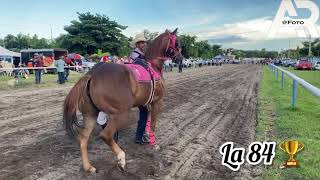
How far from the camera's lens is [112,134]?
5.91m

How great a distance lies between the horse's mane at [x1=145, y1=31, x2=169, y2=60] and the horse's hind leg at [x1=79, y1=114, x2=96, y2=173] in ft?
6.94

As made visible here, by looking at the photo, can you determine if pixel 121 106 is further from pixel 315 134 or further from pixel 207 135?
pixel 315 134

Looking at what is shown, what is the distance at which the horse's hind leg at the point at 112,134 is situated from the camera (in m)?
5.86

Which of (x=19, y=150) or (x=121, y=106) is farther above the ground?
(x=121, y=106)

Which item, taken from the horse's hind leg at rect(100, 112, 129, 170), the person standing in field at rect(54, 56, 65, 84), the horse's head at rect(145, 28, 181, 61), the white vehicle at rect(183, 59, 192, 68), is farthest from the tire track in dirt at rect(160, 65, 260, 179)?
the white vehicle at rect(183, 59, 192, 68)

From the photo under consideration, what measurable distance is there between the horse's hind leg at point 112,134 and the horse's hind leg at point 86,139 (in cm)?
28

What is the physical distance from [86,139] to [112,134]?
0.41 meters

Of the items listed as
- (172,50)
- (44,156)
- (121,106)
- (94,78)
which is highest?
(172,50)

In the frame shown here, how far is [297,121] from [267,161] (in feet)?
13.0

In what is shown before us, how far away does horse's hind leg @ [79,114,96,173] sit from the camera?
5.86 meters

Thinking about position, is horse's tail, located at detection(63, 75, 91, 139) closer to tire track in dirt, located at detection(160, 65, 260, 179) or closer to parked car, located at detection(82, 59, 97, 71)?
tire track in dirt, located at detection(160, 65, 260, 179)

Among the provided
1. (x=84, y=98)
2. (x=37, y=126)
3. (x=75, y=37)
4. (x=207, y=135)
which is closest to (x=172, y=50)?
(x=207, y=135)

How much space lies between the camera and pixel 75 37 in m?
64.1

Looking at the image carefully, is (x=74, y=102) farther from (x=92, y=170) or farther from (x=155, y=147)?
(x=155, y=147)
